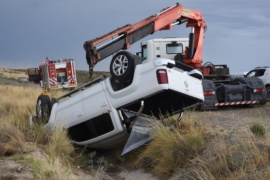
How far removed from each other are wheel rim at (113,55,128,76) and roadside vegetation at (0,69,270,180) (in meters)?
1.32

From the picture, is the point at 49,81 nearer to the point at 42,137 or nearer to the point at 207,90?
the point at 207,90

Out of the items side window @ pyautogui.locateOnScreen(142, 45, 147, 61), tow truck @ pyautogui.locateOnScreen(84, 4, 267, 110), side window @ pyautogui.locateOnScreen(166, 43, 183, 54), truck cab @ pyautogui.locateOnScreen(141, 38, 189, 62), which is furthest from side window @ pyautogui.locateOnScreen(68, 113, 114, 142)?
side window @ pyautogui.locateOnScreen(166, 43, 183, 54)

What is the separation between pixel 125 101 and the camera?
819cm

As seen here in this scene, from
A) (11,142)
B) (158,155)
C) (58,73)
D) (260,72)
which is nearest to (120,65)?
(158,155)

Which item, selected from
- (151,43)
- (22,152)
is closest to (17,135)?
(22,152)

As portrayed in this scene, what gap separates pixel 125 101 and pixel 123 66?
0.75m

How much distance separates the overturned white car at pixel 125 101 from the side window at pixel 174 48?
31.2 ft

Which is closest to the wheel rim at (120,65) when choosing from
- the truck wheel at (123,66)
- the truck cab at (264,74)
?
the truck wheel at (123,66)

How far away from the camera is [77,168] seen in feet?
27.7

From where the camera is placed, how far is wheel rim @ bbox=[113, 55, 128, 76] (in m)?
8.44

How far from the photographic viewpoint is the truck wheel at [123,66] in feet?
27.2

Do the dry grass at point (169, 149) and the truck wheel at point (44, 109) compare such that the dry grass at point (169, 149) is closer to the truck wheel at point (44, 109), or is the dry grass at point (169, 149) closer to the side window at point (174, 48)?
the truck wheel at point (44, 109)

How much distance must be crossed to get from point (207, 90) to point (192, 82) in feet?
26.3

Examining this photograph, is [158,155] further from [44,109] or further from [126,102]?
[44,109]
